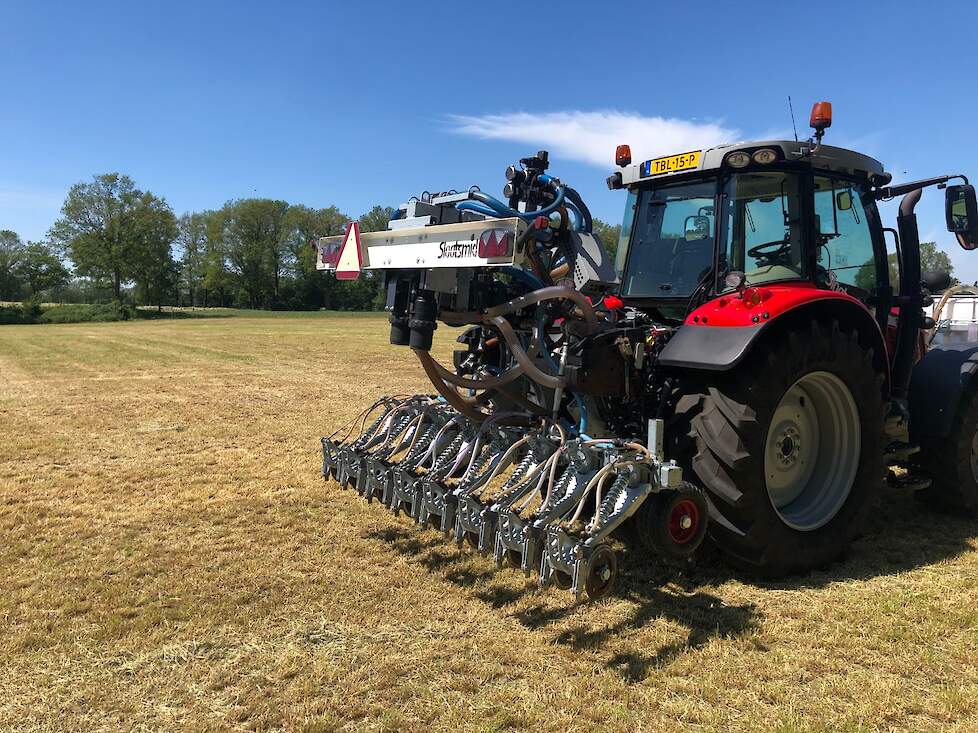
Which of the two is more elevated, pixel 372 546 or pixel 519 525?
pixel 519 525

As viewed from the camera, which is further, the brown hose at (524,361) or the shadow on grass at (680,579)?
the brown hose at (524,361)

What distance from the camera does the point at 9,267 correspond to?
64.3 meters

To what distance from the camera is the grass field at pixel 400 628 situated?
2564 mm

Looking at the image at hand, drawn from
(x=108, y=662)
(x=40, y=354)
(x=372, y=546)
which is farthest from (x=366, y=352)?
(x=108, y=662)

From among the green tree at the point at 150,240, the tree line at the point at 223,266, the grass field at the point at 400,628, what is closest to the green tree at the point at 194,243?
the tree line at the point at 223,266

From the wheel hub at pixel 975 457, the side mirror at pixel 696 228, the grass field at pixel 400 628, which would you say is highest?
the side mirror at pixel 696 228

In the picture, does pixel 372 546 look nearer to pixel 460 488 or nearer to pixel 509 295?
A: pixel 460 488

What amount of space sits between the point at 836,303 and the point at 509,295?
1.80m

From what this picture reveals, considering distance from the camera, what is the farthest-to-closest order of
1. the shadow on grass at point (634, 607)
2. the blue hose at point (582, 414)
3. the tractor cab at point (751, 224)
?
the tractor cab at point (751, 224), the blue hose at point (582, 414), the shadow on grass at point (634, 607)

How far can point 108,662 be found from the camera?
2898 millimetres

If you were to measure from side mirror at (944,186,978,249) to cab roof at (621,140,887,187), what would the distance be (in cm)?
45

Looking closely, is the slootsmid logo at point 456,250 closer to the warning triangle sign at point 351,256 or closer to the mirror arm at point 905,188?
the warning triangle sign at point 351,256

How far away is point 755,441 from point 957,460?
2250mm

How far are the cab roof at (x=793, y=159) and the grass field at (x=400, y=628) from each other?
2.30 meters
